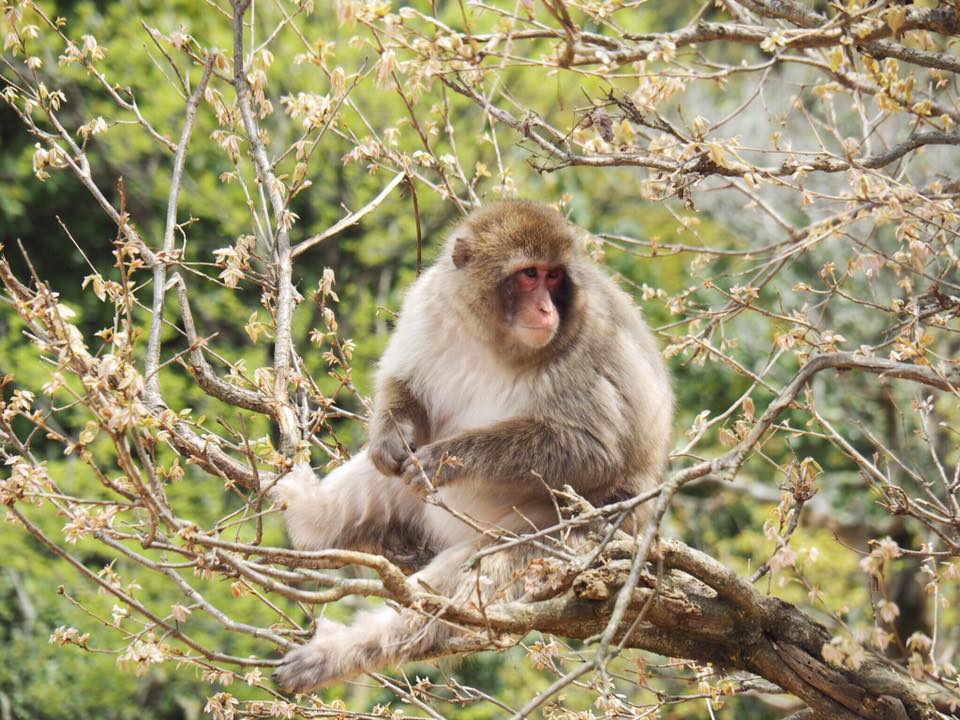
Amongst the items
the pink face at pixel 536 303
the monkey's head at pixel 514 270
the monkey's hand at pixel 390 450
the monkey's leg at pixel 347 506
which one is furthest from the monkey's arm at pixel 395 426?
the pink face at pixel 536 303

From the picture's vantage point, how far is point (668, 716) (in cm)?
1045

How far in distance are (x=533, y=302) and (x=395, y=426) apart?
0.65m

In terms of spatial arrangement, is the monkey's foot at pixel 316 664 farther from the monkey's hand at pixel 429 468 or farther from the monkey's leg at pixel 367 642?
the monkey's hand at pixel 429 468

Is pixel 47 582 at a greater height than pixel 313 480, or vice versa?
pixel 313 480

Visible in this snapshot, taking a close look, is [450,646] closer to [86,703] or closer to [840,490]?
[86,703]

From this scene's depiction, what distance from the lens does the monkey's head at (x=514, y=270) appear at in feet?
13.9

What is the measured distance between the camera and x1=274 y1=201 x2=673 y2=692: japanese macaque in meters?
4.04

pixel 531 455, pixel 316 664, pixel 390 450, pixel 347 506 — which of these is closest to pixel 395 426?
pixel 390 450

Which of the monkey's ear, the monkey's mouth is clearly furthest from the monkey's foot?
the monkey's ear

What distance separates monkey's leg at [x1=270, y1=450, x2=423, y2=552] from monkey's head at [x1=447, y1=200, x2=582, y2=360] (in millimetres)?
714

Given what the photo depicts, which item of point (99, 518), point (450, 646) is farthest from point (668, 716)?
point (99, 518)

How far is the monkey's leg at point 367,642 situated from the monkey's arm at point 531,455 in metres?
0.31

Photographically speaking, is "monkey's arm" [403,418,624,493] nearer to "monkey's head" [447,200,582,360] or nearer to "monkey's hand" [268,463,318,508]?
"monkey's head" [447,200,582,360]

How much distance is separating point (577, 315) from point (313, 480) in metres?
1.21
